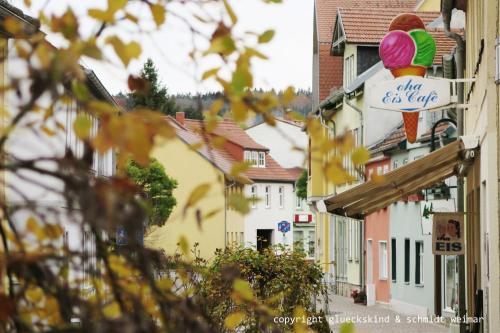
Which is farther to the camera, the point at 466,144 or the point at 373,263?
the point at 373,263

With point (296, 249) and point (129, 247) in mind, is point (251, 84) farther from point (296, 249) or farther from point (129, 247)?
point (296, 249)

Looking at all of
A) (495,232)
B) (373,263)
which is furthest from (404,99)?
(373,263)

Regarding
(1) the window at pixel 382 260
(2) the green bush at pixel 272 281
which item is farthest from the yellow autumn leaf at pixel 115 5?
(1) the window at pixel 382 260

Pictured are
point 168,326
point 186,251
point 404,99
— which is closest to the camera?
point 168,326

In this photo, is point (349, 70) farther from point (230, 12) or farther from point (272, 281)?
point (230, 12)

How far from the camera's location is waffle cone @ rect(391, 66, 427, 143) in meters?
18.7

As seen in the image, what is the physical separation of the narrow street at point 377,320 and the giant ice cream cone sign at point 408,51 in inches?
234

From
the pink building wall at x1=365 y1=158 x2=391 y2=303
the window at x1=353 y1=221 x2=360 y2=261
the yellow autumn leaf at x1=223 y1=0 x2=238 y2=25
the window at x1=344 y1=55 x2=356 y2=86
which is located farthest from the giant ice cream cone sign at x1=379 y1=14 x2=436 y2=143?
the window at x1=353 y1=221 x2=360 y2=261

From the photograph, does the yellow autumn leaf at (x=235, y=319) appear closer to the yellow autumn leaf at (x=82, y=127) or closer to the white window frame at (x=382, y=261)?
the yellow autumn leaf at (x=82, y=127)

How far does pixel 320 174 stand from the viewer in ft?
10.4

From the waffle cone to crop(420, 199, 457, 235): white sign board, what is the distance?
3661 millimetres

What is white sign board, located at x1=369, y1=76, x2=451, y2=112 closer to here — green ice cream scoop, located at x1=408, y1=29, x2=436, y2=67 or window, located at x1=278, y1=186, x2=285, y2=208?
green ice cream scoop, located at x1=408, y1=29, x2=436, y2=67

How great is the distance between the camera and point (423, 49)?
62.4 feet

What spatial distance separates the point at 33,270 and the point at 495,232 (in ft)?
29.7
